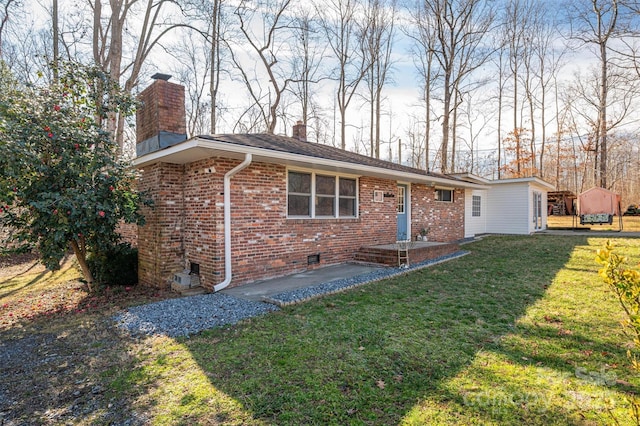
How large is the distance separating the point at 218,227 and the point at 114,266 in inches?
133

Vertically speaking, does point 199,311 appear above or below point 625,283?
below

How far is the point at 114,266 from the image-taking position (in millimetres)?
7711

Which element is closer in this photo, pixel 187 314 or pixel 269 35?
pixel 187 314

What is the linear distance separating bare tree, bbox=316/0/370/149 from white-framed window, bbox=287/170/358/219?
41.5ft

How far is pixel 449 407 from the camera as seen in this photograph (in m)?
2.54

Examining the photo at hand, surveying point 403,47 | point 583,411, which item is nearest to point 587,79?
point 403,47

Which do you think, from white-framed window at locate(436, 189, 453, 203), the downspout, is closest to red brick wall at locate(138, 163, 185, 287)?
the downspout

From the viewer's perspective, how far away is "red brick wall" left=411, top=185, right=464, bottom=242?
467 inches

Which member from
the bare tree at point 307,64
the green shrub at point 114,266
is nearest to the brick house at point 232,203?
the green shrub at point 114,266

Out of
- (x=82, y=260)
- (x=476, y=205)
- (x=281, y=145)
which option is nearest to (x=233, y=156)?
(x=281, y=145)

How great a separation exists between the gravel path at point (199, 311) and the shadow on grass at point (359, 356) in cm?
27

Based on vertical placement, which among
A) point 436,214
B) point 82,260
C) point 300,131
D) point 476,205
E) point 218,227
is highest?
point 300,131

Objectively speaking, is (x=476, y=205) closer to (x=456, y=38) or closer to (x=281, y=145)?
(x=456, y=38)

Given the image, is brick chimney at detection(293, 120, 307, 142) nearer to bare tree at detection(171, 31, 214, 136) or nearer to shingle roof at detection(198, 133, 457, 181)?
shingle roof at detection(198, 133, 457, 181)
